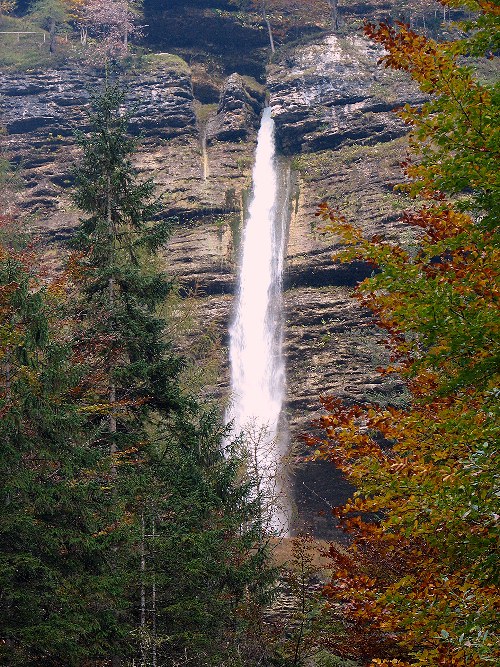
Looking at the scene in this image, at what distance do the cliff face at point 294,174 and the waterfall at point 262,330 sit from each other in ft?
2.04

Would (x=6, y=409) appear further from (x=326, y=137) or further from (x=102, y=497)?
(x=326, y=137)

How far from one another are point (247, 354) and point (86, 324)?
2040cm

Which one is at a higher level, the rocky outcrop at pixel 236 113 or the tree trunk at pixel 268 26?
the tree trunk at pixel 268 26

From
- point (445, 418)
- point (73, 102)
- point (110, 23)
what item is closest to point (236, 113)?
point (73, 102)

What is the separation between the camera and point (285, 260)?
36688 millimetres

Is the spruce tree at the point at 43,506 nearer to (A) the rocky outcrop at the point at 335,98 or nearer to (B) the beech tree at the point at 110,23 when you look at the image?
(A) the rocky outcrop at the point at 335,98

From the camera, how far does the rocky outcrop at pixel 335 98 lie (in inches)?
1743

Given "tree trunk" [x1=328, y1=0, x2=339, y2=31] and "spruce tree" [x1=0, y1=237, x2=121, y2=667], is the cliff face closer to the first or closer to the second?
"tree trunk" [x1=328, y1=0, x2=339, y2=31]

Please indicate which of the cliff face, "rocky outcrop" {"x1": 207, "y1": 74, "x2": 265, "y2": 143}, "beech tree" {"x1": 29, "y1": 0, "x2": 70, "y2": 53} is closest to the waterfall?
the cliff face

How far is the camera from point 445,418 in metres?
5.71

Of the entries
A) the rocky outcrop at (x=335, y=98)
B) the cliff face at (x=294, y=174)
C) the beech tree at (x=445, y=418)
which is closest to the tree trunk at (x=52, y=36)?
the cliff face at (x=294, y=174)

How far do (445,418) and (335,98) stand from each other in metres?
44.1

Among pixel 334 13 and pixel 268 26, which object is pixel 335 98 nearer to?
pixel 268 26

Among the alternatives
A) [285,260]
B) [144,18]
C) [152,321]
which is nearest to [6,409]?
[152,321]
